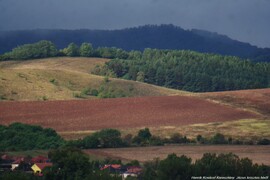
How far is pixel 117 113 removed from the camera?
322 ft

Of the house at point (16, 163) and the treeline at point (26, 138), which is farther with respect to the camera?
the treeline at point (26, 138)

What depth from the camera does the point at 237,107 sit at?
334ft

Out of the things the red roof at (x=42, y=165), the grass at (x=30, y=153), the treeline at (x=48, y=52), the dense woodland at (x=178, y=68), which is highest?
the treeline at (x=48, y=52)

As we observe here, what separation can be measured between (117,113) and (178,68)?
65671 mm

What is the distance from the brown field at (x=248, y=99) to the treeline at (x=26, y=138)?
26.8m

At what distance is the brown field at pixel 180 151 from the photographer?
228 feet

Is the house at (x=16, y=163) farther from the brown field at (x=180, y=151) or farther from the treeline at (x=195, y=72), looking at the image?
the treeline at (x=195, y=72)

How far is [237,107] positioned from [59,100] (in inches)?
863

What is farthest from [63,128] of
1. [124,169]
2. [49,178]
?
[49,178]

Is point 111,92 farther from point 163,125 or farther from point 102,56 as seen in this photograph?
point 102,56

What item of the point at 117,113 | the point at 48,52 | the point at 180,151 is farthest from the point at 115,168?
the point at 48,52

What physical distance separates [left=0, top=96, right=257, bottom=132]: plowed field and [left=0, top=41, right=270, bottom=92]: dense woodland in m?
47.4

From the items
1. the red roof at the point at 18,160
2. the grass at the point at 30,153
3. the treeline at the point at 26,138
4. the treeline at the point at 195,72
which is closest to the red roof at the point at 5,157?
the red roof at the point at 18,160

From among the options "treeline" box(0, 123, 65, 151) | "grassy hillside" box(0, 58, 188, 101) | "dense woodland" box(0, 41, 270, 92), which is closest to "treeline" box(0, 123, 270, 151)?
"treeline" box(0, 123, 65, 151)
